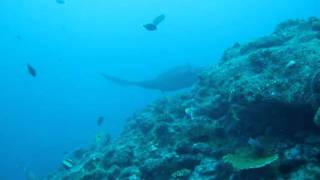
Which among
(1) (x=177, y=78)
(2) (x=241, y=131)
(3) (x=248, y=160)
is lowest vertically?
(3) (x=248, y=160)

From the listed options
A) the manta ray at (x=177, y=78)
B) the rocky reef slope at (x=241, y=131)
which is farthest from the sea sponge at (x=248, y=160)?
the manta ray at (x=177, y=78)

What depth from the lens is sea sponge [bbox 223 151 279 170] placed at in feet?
22.2

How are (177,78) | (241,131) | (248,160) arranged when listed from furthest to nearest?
1. (177,78)
2. (241,131)
3. (248,160)

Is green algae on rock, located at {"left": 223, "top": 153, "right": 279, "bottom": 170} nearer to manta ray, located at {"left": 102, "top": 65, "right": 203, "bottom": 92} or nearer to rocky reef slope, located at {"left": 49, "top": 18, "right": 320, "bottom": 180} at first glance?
rocky reef slope, located at {"left": 49, "top": 18, "right": 320, "bottom": 180}

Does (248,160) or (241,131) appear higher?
(241,131)

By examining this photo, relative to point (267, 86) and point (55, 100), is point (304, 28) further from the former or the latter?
point (55, 100)

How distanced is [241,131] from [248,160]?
1656 mm

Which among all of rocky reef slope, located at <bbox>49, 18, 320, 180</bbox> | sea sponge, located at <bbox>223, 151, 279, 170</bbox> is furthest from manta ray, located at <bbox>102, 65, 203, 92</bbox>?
sea sponge, located at <bbox>223, 151, 279, 170</bbox>

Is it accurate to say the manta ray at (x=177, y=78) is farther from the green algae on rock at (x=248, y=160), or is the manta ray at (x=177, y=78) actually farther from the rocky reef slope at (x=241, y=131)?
the green algae on rock at (x=248, y=160)

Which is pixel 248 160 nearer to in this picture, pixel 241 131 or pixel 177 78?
pixel 241 131

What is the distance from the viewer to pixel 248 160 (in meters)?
7.23

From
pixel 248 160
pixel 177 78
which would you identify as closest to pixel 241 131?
pixel 248 160

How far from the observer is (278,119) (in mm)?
7953

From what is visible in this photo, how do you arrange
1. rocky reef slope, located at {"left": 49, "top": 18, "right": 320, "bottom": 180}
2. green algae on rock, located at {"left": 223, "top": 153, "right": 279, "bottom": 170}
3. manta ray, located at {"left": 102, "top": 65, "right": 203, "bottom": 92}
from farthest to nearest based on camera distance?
manta ray, located at {"left": 102, "top": 65, "right": 203, "bottom": 92}
rocky reef slope, located at {"left": 49, "top": 18, "right": 320, "bottom": 180}
green algae on rock, located at {"left": 223, "top": 153, "right": 279, "bottom": 170}
